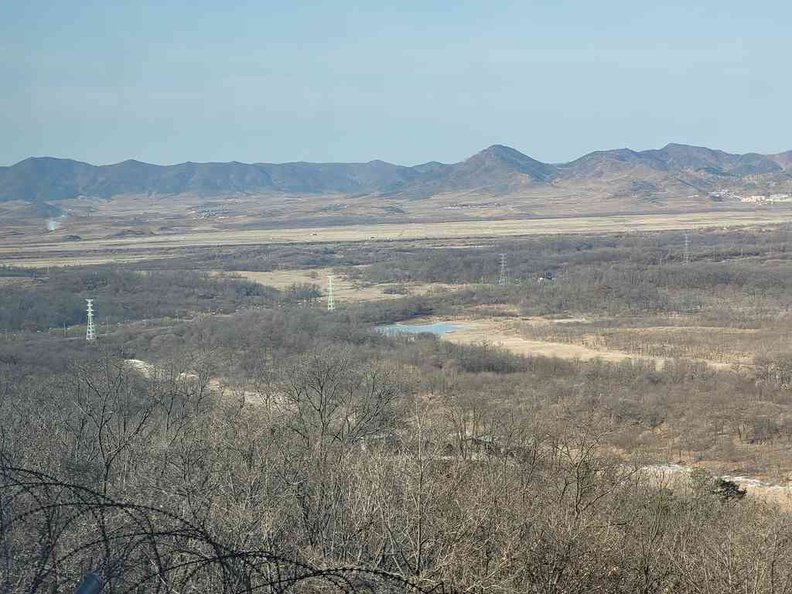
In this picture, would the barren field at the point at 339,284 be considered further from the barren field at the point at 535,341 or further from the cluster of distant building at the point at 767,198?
the cluster of distant building at the point at 767,198

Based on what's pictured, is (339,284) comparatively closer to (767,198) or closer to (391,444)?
(391,444)

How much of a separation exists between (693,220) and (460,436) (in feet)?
420

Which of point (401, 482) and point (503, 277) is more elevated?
point (401, 482)

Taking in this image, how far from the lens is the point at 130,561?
11.3m

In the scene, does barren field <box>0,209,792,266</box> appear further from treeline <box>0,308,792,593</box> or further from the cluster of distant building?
treeline <box>0,308,792,593</box>

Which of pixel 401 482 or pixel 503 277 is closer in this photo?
pixel 401 482

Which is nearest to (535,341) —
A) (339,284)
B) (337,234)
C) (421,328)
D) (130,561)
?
(421,328)

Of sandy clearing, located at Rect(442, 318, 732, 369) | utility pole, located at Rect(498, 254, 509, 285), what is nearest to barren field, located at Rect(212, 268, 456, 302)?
utility pole, located at Rect(498, 254, 509, 285)

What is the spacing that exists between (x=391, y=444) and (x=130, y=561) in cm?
1256

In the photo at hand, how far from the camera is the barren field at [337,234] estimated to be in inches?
3918

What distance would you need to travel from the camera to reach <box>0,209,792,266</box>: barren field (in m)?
A: 99.5

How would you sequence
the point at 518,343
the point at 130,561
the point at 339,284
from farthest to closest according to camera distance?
the point at 339,284 < the point at 518,343 < the point at 130,561

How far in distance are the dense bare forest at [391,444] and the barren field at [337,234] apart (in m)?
32.0

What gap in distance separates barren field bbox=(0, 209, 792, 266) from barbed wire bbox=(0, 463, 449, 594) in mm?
78929
